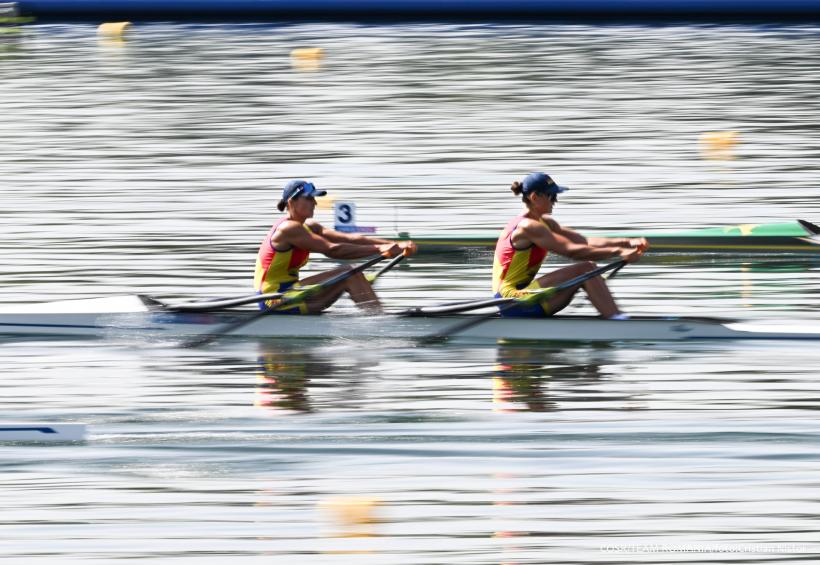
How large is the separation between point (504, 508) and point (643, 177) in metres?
10.8

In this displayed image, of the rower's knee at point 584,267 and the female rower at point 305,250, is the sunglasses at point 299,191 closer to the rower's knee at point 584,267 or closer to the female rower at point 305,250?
the female rower at point 305,250

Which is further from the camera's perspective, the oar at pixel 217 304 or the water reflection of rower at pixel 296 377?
the oar at pixel 217 304

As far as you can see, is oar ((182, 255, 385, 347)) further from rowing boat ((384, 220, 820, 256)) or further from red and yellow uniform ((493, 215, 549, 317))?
rowing boat ((384, 220, 820, 256))

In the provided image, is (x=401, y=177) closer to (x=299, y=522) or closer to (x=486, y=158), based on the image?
(x=486, y=158)

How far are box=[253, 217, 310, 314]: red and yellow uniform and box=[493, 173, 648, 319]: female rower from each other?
1.36 m

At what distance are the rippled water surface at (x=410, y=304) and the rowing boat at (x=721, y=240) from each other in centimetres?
15

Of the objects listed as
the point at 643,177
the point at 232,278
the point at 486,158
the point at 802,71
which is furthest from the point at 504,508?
the point at 802,71

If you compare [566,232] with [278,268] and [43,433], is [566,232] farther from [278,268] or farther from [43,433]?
[43,433]

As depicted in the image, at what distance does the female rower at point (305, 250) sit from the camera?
37.5ft

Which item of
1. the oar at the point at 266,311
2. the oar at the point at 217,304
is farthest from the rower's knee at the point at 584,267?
the oar at the point at 217,304

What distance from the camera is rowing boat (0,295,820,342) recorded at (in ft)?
36.7

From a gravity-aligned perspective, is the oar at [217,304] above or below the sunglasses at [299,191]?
below

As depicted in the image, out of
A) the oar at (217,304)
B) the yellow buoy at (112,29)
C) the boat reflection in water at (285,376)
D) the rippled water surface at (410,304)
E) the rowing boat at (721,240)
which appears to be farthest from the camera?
the yellow buoy at (112,29)

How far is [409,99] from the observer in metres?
23.8
